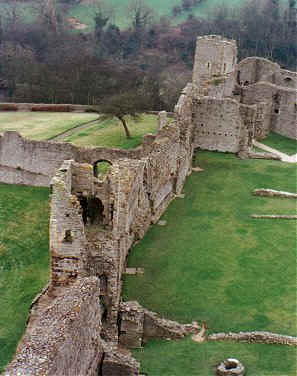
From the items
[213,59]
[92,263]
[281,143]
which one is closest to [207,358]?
[92,263]

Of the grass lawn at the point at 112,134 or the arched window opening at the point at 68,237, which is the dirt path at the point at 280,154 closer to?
the grass lawn at the point at 112,134

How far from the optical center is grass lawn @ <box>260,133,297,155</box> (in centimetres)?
3760

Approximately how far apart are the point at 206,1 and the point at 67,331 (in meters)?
97.8

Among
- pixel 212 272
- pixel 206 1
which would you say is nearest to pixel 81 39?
pixel 206 1

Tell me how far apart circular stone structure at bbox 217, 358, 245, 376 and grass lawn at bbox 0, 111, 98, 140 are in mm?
28462

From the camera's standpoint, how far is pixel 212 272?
2259 centimetres

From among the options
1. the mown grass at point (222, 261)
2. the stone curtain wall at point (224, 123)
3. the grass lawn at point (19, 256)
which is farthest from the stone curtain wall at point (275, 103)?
the grass lawn at point (19, 256)

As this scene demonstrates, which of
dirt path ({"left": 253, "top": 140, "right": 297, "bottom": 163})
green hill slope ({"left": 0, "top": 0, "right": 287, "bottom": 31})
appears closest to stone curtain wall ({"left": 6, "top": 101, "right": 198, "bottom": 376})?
dirt path ({"left": 253, "top": 140, "right": 297, "bottom": 163})

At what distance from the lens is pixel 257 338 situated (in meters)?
18.3

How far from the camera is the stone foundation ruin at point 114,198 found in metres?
14.0

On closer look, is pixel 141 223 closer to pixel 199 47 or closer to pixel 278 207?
pixel 278 207

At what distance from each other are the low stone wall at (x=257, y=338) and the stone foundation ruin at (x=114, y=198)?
110 cm

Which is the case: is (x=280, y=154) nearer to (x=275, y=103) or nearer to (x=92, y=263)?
(x=275, y=103)

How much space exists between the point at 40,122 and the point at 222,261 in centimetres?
2912
